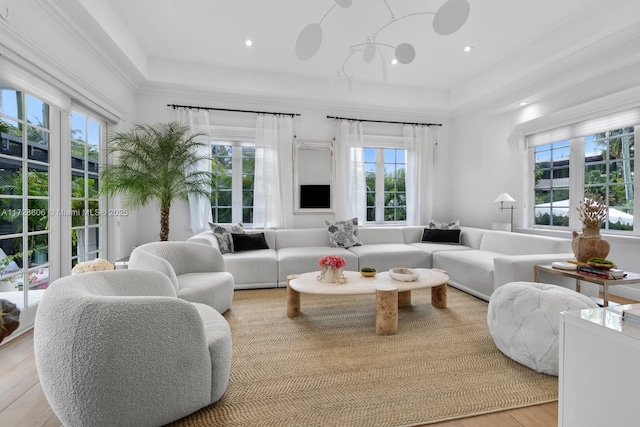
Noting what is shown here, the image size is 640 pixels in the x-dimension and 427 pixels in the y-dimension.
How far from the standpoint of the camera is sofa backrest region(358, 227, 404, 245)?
499 cm

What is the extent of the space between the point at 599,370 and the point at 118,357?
1.74 metres

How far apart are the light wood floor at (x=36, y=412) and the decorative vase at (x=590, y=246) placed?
164cm

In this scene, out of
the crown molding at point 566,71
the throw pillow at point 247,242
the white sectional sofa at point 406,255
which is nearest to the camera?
the crown molding at point 566,71

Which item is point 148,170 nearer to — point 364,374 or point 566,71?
point 364,374

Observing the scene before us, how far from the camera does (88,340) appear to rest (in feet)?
4.19

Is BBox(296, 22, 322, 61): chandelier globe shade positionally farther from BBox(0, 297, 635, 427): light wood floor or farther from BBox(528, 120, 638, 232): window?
BBox(528, 120, 638, 232): window

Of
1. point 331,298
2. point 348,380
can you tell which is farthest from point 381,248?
point 348,380

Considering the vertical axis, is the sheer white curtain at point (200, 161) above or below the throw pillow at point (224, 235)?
above

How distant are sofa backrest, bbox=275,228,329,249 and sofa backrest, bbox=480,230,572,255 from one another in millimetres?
2263

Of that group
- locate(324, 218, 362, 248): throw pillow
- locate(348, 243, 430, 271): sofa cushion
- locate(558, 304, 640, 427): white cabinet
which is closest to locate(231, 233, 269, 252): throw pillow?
locate(324, 218, 362, 248): throw pillow

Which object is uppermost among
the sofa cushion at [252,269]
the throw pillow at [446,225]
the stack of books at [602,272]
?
the throw pillow at [446,225]

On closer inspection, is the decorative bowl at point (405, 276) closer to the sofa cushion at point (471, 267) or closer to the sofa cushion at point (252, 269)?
the sofa cushion at point (471, 267)

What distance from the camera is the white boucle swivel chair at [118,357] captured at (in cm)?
128

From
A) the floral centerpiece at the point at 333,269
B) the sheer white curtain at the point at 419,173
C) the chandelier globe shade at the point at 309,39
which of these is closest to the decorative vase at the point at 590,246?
the floral centerpiece at the point at 333,269
